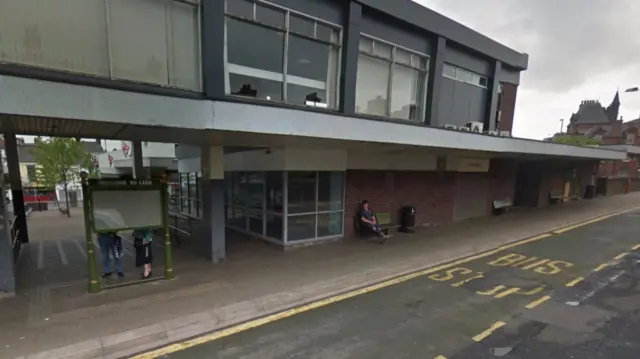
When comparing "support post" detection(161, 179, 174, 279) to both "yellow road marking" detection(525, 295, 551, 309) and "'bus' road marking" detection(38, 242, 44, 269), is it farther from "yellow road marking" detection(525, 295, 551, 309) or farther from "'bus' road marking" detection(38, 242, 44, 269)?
"yellow road marking" detection(525, 295, 551, 309)

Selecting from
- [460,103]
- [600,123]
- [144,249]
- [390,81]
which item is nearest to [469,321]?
[144,249]

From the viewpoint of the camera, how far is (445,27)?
10727 millimetres

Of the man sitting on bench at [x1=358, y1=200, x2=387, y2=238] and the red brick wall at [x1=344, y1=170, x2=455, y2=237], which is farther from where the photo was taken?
the red brick wall at [x1=344, y1=170, x2=455, y2=237]

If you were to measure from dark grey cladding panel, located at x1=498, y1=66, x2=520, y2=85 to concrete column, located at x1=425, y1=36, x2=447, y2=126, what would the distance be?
5203mm

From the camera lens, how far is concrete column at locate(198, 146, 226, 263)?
729cm

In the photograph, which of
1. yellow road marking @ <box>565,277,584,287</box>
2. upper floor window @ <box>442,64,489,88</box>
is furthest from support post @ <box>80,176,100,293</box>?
upper floor window @ <box>442,64,489,88</box>

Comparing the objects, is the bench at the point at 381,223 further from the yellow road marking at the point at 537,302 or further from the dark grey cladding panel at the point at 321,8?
the dark grey cladding panel at the point at 321,8

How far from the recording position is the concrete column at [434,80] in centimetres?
1059

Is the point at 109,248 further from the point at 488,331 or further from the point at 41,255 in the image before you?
the point at 488,331

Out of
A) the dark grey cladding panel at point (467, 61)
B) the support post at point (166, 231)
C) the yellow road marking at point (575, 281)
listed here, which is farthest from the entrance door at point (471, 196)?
the support post at point (166, 231)

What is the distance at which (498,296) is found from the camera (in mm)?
5723

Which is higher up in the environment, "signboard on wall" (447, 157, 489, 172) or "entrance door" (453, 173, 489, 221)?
"signboard on wall" (447, 157, 489, 172)

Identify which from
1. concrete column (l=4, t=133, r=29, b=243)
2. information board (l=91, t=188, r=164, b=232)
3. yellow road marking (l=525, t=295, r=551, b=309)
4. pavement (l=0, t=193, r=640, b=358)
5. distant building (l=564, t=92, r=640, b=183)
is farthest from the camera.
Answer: distant building (l=564, t=92, r=640, b=183)

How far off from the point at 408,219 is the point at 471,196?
5.01m
